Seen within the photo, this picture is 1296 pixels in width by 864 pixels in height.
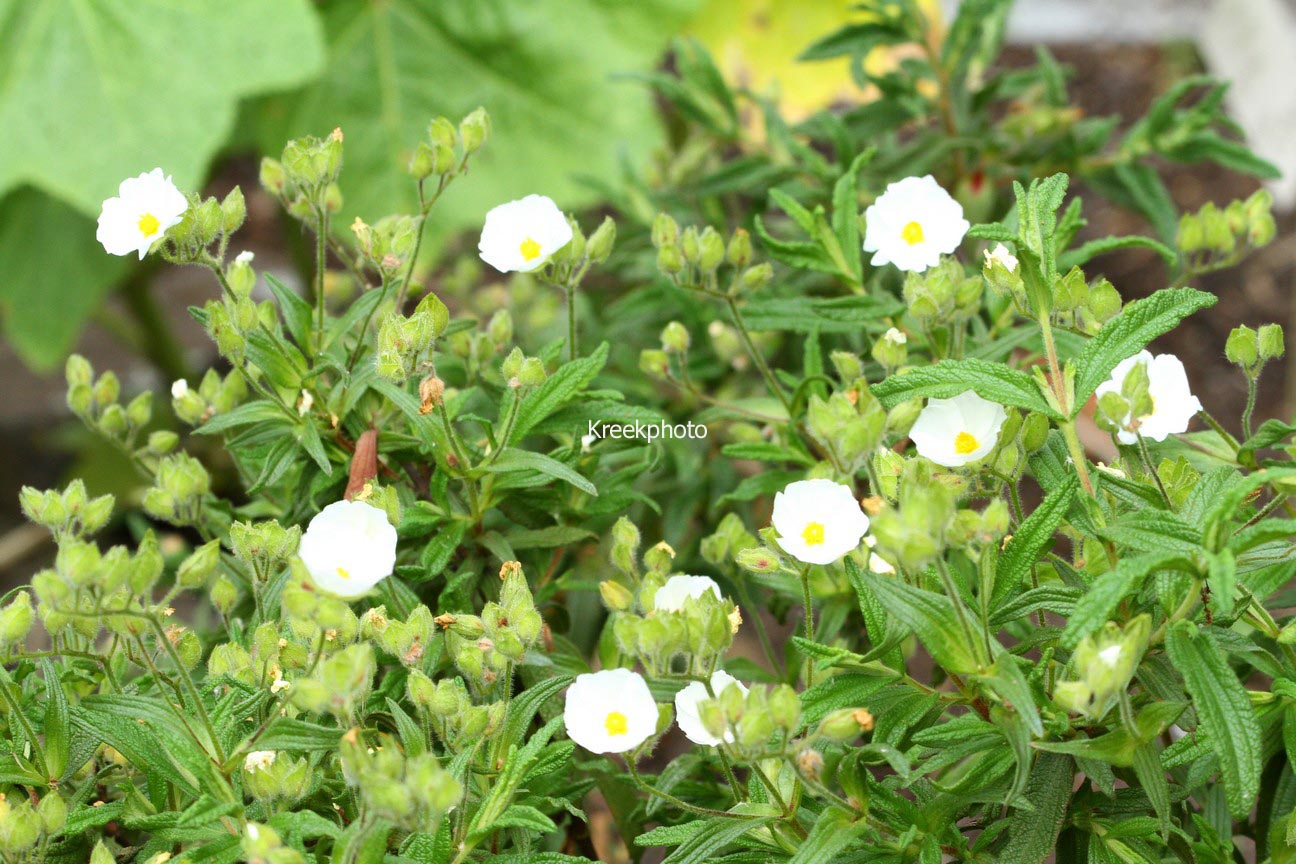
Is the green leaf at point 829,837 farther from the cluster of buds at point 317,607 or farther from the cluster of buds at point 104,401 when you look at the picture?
the cluster of buds at point 104,401

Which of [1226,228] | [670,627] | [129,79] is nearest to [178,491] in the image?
[670,627]

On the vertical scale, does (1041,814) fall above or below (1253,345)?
below

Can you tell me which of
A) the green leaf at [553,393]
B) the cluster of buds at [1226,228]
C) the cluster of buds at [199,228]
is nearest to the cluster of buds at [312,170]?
the cluster of buds at [199,228]

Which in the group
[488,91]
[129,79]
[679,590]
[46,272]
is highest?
[679,590]

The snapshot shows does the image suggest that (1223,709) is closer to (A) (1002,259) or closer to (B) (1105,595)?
(B) (1105,595)

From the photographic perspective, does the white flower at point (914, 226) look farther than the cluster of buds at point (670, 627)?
Yes

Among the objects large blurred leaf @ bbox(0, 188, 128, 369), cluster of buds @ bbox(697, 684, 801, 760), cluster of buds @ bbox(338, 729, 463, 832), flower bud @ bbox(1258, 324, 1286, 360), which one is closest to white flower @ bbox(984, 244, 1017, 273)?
flower bud @ bbox(1258, 324, 1286, 360)

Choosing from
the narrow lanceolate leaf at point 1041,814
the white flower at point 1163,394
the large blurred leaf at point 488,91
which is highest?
the white flower at point 1163,394
